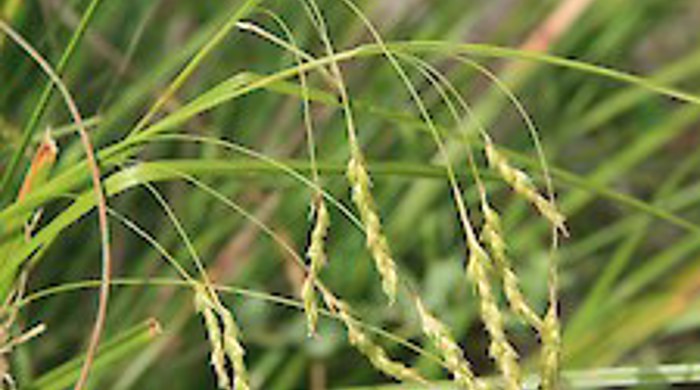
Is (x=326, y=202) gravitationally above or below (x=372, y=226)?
below

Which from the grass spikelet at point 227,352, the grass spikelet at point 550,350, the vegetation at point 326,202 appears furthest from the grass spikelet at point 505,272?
the vegetation at point 326,202

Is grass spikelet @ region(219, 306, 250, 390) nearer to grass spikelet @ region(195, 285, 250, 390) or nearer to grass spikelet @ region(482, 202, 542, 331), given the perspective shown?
grass spikelet @ region(195, 285, 250, 390)

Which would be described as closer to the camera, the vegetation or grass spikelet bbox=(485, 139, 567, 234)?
grass spikelet bbox=(485, 139, 567, 234)

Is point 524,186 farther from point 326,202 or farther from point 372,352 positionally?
point 326,202

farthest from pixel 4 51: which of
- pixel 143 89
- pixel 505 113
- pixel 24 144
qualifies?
pixel 505 113

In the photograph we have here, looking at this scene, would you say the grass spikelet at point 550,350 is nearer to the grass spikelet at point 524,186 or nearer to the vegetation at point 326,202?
the grass spikelet at point 524,186

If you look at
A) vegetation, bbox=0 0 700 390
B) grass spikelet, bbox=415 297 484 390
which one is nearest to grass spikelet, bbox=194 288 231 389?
grass spikelet, bbox=415 297 484 390

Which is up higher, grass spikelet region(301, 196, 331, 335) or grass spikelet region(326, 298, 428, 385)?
grass spikelet region(301, 196, 331, 335)

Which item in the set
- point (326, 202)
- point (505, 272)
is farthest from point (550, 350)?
point (326, 202)
